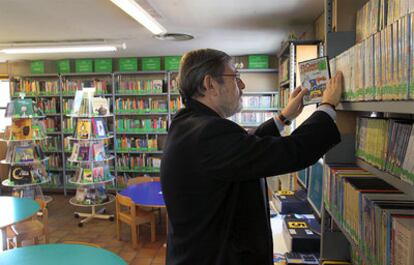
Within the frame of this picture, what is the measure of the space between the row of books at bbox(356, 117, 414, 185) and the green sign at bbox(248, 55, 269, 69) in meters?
4.56

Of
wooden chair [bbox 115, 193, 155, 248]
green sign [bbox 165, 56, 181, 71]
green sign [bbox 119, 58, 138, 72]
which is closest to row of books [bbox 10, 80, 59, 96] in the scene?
green sign [bbox 119, 58, 138, 72]

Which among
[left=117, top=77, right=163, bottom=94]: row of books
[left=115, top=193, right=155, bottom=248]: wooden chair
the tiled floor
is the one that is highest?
[left=117, top=77, right=163, bottom=94]: row of books

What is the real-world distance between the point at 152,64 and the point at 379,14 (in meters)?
5.25

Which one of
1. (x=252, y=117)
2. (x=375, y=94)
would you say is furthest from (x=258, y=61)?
(x=375, y=94)

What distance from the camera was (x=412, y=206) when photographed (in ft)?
3.43

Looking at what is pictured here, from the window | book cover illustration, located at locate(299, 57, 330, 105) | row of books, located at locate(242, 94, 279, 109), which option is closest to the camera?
book cover illustration, located at locate(299, 57, 330, 105)

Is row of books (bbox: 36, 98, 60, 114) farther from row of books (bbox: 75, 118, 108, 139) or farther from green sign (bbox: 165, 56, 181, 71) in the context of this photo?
green sign (bbox: 165, 56, 181, 71)

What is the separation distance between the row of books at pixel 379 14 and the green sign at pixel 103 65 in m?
5.47

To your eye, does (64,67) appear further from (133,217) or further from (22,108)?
(133,217)

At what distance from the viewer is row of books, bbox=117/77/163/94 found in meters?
6.19

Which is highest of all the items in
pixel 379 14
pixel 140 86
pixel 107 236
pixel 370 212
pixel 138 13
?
pixel 138 13

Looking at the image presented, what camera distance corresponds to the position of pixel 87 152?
4859mm

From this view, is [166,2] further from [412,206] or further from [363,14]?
→ [412,206]

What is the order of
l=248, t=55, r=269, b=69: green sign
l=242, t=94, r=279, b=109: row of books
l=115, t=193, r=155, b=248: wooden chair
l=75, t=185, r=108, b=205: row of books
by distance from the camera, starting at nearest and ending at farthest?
l=115, t=193, r=155, b=248: wooden chair, l=75, t=185, r=108, b=205: row of books, l=242, t=94, r=279, b=109: row of books, l=248, t=55, r=269, b=69: green sign
